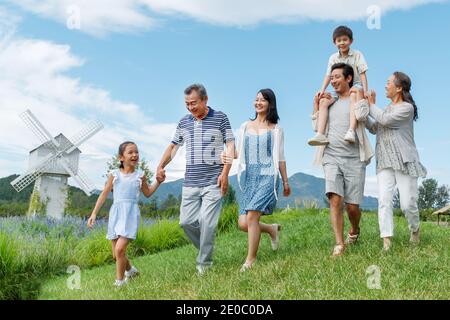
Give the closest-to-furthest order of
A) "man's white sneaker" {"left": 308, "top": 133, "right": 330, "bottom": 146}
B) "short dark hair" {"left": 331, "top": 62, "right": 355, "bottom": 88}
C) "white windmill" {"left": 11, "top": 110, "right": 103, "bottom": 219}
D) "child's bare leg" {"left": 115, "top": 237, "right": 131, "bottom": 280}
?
"child's bare leg" {"left": 115, "top": 237, "right": 131, "bottom": 280} < "man's white sneaker" {"left": 308, "top": 133, "right": 330, "bottom": 146} < "short dark hair" {"left": 331, "top": 62, "right": 355, "bottom": 88} < "white windmill" {"left": 11, "top": 110, "right": 103, "bottom": 219}

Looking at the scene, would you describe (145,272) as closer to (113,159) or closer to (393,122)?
(393,122)

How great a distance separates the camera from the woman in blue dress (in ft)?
18.9

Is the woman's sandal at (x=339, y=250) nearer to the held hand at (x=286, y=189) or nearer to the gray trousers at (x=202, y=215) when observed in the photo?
the held hand at (x=286, y=189)

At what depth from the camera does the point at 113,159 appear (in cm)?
2028

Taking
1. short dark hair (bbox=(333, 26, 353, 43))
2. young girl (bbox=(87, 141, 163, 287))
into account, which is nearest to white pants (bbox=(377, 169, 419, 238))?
short dark hair (bbox=(333, 26, 353, 43))

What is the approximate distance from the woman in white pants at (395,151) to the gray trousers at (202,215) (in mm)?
1719

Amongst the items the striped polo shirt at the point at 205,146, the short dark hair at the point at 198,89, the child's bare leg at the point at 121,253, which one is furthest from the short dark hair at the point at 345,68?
the child's bare leg at the point at 121,253

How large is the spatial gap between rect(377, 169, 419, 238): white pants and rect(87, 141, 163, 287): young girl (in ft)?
7.96

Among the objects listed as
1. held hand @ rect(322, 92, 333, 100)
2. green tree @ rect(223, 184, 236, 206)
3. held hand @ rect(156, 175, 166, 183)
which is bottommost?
held hand @ rect(156, 175, 166, 183)

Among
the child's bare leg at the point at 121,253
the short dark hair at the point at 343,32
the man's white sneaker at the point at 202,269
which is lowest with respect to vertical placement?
the man's white sneaker at the point at 202,269

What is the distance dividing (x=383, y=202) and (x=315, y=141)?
3.12 feet

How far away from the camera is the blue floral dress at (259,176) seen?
19.0ft

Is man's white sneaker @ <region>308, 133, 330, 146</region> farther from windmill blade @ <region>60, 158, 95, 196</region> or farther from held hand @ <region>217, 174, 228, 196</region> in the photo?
windmill blade @ <region>60, 158, 95, 196</region>
